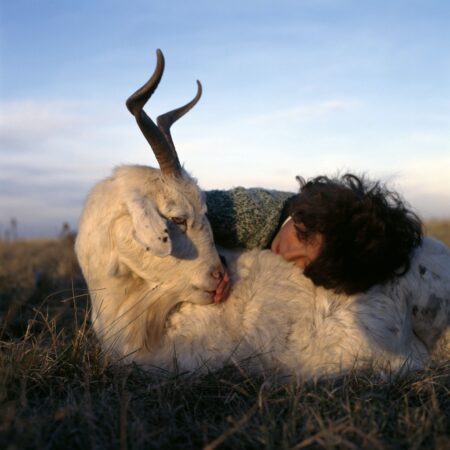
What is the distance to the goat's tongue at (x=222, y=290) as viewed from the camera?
3.75 metres

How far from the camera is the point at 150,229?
3402 mm

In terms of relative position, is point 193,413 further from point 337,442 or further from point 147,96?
point 147,96

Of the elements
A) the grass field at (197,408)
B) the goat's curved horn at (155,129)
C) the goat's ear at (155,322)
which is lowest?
the grass field at (197,408)

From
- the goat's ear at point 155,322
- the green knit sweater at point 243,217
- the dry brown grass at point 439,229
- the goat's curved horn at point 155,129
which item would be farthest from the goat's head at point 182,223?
the dry brown grass at point 439,229

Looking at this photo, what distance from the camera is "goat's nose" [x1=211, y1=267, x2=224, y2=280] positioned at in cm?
373

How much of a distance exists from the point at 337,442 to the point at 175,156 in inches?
85.3

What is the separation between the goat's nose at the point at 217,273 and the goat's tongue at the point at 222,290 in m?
0.03

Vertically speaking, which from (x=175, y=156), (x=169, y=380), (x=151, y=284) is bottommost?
(x=169, y=380)

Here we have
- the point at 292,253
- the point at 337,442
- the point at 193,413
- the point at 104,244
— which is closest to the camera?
the point at 337,442

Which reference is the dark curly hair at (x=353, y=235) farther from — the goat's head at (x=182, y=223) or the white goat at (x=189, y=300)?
the goat's head at (x=182, y=223)

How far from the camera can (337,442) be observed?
86.4 inches

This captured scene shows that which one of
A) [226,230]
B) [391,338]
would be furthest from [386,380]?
[226,230]

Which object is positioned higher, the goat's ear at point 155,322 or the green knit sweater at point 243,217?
the green knit sweater at point 243,217

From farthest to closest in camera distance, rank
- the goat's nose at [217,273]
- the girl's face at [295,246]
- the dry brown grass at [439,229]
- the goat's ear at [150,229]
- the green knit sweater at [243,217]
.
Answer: the dry brown grass at [439,229] → the green knit sweater at [243,217] → the girl's face at [295,246] → the goat's nose at [217,273] → the goat's ear at [150,229]
